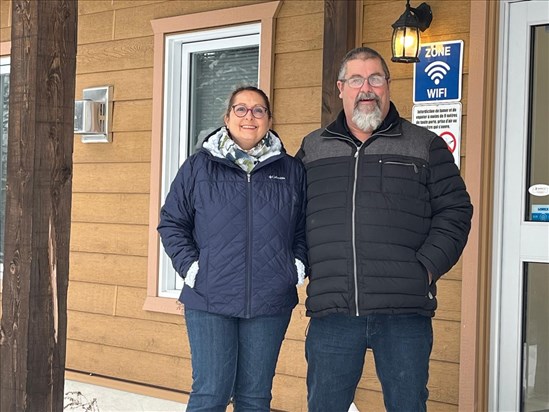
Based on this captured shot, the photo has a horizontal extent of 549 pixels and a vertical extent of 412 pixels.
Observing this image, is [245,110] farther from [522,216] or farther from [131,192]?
[131,192]

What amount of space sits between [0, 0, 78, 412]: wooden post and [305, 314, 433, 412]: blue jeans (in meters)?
0.99

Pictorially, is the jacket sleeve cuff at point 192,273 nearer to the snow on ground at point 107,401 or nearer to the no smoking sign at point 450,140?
the no smoking sign at point 450,140

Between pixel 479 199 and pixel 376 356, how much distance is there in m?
1.13

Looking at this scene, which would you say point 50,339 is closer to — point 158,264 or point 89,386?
point 158,264

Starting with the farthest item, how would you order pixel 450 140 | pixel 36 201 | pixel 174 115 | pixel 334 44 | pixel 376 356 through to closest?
pixel 174 115
pixel 334 44
pixel 450 140
pixel 36 201
pixel 376 356

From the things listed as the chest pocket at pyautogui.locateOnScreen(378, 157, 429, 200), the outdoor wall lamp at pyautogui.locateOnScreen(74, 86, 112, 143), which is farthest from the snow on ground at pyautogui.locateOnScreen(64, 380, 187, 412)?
the chest pocket at pyautogui.locateOnScreen(378, 157, 429, 200)

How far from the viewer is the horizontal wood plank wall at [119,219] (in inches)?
201

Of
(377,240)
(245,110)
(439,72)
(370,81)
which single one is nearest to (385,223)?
(377,240)

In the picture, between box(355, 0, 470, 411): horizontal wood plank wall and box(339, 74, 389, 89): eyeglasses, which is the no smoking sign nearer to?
box(355, 0, 470, 411): horizontal wood plank wall

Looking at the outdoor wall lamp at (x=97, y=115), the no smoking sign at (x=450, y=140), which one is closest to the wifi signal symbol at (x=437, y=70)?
the no smoking sign at (x=450, y=140)

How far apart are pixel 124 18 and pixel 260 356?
2910 mm

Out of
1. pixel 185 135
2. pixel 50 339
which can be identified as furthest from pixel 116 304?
pixel 50 339

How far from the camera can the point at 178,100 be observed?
16.8 ft

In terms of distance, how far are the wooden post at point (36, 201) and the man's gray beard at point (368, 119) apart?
1.08 meters
